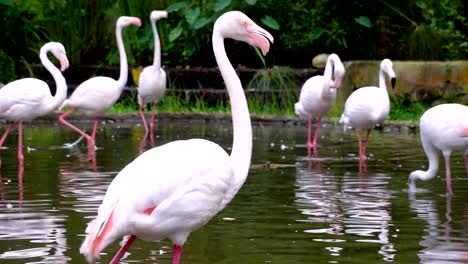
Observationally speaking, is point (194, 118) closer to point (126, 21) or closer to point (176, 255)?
point (126, 21)

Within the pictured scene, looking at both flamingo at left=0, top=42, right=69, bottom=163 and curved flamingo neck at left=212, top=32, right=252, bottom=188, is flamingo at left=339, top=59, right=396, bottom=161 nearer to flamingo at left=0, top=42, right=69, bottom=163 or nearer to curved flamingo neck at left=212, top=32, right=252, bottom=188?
flamingo at left=0, top=42, right=69, bottom=163

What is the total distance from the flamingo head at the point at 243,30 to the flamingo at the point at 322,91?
25.4 feet

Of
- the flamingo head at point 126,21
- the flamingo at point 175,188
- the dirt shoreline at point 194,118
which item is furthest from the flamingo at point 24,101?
the flamingo at point 175,188

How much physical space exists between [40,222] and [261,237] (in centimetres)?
162

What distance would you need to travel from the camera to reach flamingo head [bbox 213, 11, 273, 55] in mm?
5207

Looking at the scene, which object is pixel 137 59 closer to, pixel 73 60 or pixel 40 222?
pixel 73 60

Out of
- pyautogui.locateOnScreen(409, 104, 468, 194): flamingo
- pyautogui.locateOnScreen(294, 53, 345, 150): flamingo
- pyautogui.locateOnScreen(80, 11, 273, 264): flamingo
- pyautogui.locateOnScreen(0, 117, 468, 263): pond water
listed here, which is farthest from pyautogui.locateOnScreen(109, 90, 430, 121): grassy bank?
pyautogui.locateOnScreen(80, 11, 273, 264): flamingo

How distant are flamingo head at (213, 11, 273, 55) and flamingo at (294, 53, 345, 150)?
7.75m

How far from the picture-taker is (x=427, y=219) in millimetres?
7109

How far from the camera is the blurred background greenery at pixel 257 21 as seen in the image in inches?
750

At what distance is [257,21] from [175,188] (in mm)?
14400

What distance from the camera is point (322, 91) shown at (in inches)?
536

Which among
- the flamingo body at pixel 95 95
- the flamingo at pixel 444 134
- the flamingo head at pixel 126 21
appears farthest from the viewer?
the flamingo head at pixel 126 21

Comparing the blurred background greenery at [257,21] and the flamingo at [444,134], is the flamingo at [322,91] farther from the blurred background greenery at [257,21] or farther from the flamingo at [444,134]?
the blurred background greenery at [257,21]
